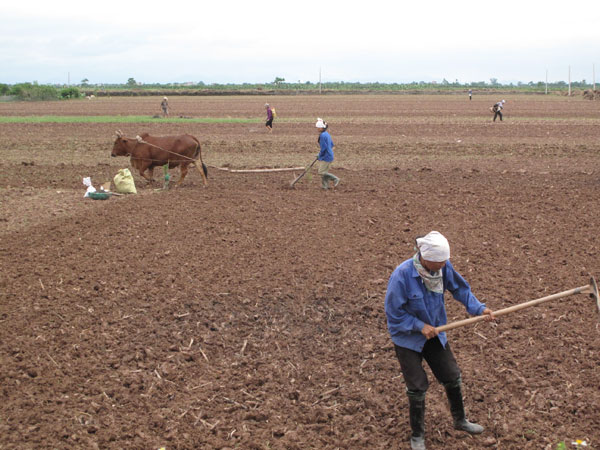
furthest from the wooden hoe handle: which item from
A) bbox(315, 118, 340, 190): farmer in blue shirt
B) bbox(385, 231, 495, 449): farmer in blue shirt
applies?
bbox(315, 118, 340, 190): farmer in blue shirt

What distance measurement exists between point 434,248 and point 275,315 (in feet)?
10.9

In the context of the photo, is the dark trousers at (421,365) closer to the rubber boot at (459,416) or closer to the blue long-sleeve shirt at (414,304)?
the blue long-sleeve shirt at (414,304)

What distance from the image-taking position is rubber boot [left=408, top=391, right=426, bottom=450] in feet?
15.9

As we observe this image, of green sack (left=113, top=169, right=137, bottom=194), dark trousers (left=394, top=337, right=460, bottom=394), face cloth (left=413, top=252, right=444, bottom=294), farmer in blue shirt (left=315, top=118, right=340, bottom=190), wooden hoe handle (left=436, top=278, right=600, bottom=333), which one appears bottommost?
dark trousers (left=394, top=337, right=460, bottom=394)

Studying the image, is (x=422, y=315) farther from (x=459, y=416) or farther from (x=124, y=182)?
(x=124, y=182)

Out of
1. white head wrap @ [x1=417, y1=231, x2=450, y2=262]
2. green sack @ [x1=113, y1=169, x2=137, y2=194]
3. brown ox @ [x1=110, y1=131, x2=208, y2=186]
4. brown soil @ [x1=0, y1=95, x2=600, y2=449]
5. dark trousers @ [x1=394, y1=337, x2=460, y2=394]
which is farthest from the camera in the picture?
brown ox @ [x1=110, y1=131, x2=208, y2=186]

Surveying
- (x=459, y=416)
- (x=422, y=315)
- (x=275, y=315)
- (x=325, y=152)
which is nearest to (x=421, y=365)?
(x=422, y=315)

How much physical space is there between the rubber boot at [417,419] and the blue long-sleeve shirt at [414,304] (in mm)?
387

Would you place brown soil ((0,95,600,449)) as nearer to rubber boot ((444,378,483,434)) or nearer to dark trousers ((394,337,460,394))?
rubber boot ((444,378,483,434))

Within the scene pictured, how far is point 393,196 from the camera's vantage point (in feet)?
43.6

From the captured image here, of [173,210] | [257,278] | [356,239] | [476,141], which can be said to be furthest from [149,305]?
[476,141]

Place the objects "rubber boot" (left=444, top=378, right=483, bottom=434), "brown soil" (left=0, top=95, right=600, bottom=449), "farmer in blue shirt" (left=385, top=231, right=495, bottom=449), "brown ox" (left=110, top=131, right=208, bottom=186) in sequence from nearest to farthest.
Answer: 1. "farmer in blue shirt" (left=385, top=231, right=495, bottom=449)
2. "rubber boot" (left=444, top=378, right=483, bottom=434)
3. "brown soil" (left=0, top=95, right=600, bottom=449)
4. "brown ox" (left=110, top=131, right=208, bottom=186)

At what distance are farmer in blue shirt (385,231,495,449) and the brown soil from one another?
510 millimetres

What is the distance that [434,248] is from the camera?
446 cm
